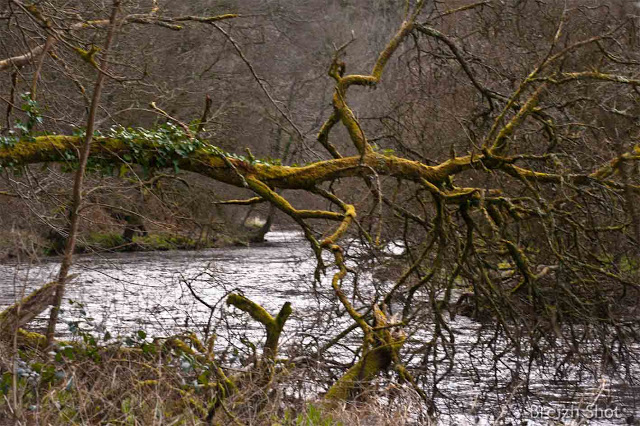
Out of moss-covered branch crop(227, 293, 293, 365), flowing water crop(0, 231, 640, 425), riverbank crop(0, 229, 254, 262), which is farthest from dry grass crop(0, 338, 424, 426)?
moss-covered branch crop(227, 293, 293, 365)

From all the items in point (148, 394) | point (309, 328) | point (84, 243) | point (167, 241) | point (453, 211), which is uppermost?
point (453, 211)

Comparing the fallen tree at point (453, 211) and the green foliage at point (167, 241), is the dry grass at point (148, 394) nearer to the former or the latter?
the fallen tree at point (453, 211)

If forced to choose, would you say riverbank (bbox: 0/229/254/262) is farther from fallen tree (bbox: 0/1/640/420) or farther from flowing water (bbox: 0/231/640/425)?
fallen tree (bbox: 0/1/640/420)

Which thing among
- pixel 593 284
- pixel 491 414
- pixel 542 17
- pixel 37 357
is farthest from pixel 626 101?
pixel 37 357

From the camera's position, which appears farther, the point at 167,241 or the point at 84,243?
the point at 167,241

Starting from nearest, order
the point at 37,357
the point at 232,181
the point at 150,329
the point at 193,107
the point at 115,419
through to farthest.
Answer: the point at 115,419
the point at 37,357
the point at 232,181
the point at 150,329
the point at 193,107

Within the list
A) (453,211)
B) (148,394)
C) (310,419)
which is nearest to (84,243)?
(148,394)

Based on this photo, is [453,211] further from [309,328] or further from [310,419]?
[310,419]

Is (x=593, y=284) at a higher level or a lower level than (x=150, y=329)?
higher

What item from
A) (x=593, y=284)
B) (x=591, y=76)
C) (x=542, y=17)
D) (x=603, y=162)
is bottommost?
(x=593, y=284)

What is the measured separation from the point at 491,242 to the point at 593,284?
120cm

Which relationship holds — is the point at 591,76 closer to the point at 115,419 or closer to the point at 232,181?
the point at 232,181

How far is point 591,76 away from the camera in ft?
30.1

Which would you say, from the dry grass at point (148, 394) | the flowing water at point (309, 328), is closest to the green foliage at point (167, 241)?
the flowing water at point (309, 328)
